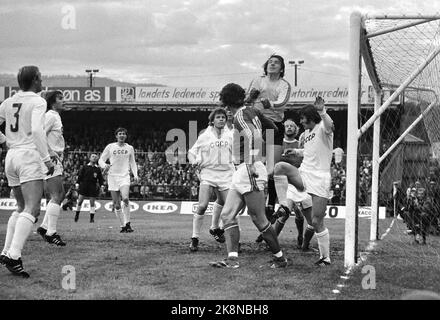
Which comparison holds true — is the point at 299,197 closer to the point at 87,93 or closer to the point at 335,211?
the point at 335,211

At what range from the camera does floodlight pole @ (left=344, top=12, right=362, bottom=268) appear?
7898 mm

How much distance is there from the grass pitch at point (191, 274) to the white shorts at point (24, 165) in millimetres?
1082

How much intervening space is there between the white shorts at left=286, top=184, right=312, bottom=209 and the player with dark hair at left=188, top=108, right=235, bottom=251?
38.2 inches

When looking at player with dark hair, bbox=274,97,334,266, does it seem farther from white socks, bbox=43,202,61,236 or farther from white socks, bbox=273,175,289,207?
white socks, bbox=43,202,61,236

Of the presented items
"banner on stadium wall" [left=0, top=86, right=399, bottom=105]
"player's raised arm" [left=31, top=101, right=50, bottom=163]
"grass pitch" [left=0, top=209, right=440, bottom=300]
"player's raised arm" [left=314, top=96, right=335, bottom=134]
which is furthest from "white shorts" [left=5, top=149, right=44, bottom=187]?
"banner on stadium wall" [left=0, top=86, right=399, bottom=105]

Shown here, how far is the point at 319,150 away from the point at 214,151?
7.91ft

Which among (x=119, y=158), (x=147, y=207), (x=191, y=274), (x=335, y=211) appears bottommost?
(x=147, y=207)

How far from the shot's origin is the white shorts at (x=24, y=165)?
702 centimetres

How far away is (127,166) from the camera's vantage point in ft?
45.9

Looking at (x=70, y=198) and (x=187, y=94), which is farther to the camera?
(x=187, y=94)

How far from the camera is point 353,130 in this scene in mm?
7992

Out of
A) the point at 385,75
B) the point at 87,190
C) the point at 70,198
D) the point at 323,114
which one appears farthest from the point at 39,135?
the point at 70,198

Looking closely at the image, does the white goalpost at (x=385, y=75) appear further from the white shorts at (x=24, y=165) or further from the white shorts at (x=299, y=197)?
the white shorts at (x=24, y=165)

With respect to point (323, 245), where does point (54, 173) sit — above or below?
above
